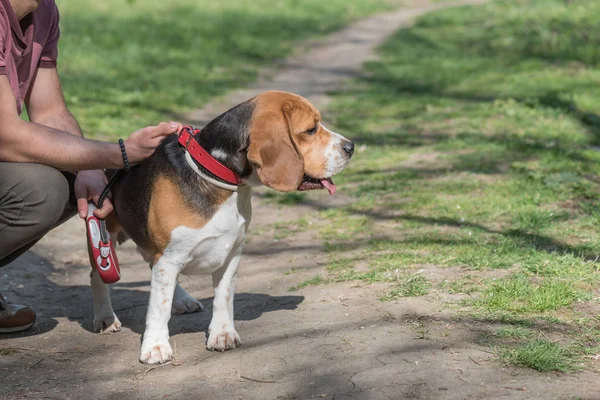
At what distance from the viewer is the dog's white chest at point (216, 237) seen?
3902 millimetres

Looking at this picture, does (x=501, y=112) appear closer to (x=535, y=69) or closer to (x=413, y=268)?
(x=535, y=69)

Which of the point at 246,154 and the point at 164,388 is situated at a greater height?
the point at 246,154

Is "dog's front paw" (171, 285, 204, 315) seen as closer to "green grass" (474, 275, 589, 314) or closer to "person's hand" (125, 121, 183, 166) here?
"person's hand" (125, 121, 183, 166)

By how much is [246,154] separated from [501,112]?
23.2 feet

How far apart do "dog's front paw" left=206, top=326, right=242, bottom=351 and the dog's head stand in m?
0.77

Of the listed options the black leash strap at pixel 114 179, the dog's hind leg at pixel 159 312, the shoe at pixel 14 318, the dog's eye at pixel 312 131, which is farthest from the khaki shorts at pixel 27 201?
the dog's eye at pixel 312 131

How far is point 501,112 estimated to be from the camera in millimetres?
10297

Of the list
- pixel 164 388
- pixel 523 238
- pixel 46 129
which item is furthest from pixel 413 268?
pixel 46 129

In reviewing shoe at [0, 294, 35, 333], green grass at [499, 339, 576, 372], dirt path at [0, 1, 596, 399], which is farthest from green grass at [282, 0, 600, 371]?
shoe at [0, 294, 35, 333]

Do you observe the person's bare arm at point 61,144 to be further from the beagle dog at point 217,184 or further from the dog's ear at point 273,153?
the dog's ear at point 273,153

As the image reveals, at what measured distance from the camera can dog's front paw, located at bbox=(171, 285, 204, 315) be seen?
4.86 m

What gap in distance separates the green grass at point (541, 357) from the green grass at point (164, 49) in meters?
6.54

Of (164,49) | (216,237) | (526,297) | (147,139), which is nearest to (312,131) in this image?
(216,237)

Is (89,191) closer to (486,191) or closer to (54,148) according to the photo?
(54,148)
